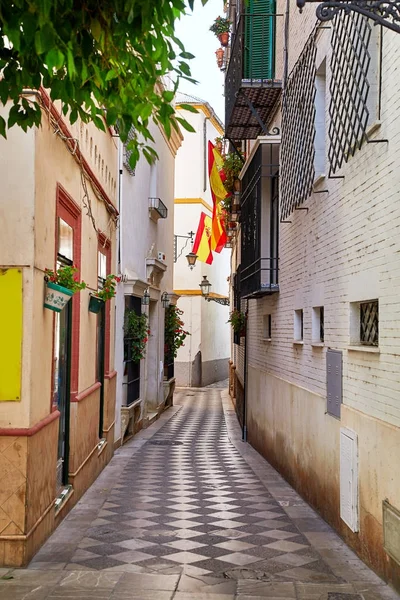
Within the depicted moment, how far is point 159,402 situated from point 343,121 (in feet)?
49.8

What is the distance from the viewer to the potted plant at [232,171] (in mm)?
19453

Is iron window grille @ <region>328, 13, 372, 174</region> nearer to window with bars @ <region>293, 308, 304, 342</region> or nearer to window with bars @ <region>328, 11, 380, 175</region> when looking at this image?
window with bars @ <region>328, 11, 380, 175</region>

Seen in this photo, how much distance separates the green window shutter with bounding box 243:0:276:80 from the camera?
13.8m

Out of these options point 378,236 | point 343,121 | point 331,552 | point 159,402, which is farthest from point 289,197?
point 159,402

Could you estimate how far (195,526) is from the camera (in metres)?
8.38

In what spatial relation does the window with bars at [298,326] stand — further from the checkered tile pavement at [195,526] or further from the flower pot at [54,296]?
the flower pot at [54,296]

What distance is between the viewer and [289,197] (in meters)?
11.7

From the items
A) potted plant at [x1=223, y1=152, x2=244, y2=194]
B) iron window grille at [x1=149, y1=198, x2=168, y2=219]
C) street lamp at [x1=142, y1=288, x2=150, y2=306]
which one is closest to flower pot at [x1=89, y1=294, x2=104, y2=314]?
street lamp at [x1=142, y1=288, x2=150, y2=306]

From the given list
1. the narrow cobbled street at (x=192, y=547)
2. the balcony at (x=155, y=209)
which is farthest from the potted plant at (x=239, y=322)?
the narrow cobbled street at (x=192, y=547)

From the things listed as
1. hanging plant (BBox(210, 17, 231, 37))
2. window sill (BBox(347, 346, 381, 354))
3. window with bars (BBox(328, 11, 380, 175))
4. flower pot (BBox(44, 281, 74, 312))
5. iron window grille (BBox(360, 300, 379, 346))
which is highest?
hanging plant (BBox(210, 17, 231, 37))

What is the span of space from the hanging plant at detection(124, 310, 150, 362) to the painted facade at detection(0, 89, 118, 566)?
5.49 meters

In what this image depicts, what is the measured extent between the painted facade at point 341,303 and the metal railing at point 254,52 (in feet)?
1.91

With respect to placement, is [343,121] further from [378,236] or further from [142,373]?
[142,373]

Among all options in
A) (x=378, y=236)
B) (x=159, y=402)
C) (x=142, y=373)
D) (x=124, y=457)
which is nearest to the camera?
(x=378, y=236)
